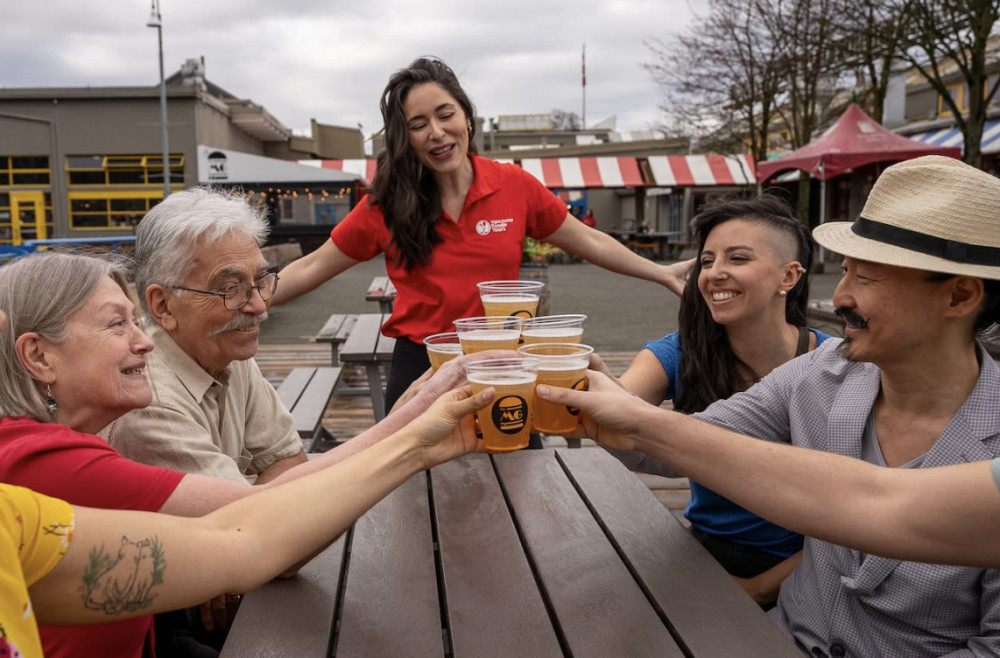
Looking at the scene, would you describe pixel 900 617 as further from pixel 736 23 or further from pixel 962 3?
pixel 736 23

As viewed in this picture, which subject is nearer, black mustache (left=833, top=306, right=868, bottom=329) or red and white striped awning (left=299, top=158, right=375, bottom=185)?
black mustache (left=833, top=306, right=868, bottom=329)

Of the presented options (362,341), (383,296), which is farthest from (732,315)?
(383,296)

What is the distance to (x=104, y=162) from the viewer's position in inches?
1101

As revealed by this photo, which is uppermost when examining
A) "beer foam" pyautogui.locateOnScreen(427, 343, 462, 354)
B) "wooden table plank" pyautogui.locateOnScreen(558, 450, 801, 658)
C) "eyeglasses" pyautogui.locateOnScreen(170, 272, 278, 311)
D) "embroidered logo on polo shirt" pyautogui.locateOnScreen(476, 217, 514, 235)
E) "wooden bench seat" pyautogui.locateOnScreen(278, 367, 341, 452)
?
"embroidered logo on polo shirt" pyautogui.locateOnScreen(476, 217, 514, 235)

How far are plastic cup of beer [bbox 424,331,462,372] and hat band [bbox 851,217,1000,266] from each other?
1033mm

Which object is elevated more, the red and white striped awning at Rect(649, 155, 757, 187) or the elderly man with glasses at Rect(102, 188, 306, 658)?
the red and white striped awning at Rect(649, 155, 757, 187)

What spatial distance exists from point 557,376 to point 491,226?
1.49 meters

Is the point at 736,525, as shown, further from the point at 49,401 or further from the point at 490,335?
the point at 49,401

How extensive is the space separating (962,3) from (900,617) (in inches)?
445

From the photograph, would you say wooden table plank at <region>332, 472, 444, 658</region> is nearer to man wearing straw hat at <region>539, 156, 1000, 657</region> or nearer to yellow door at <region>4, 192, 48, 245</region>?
man wearing straw hat at <region>539, 156, 1000, 657</region>

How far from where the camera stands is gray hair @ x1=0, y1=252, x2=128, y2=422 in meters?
1.48

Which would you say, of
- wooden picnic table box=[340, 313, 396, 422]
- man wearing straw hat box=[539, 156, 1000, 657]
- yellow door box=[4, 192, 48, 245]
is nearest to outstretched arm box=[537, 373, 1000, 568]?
man wearing straw hat box=[539, 156, 1000, 657]

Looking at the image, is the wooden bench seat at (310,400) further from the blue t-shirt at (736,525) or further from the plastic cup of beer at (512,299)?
the blue t-shirt at (736,525)

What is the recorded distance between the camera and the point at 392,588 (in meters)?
1.69
